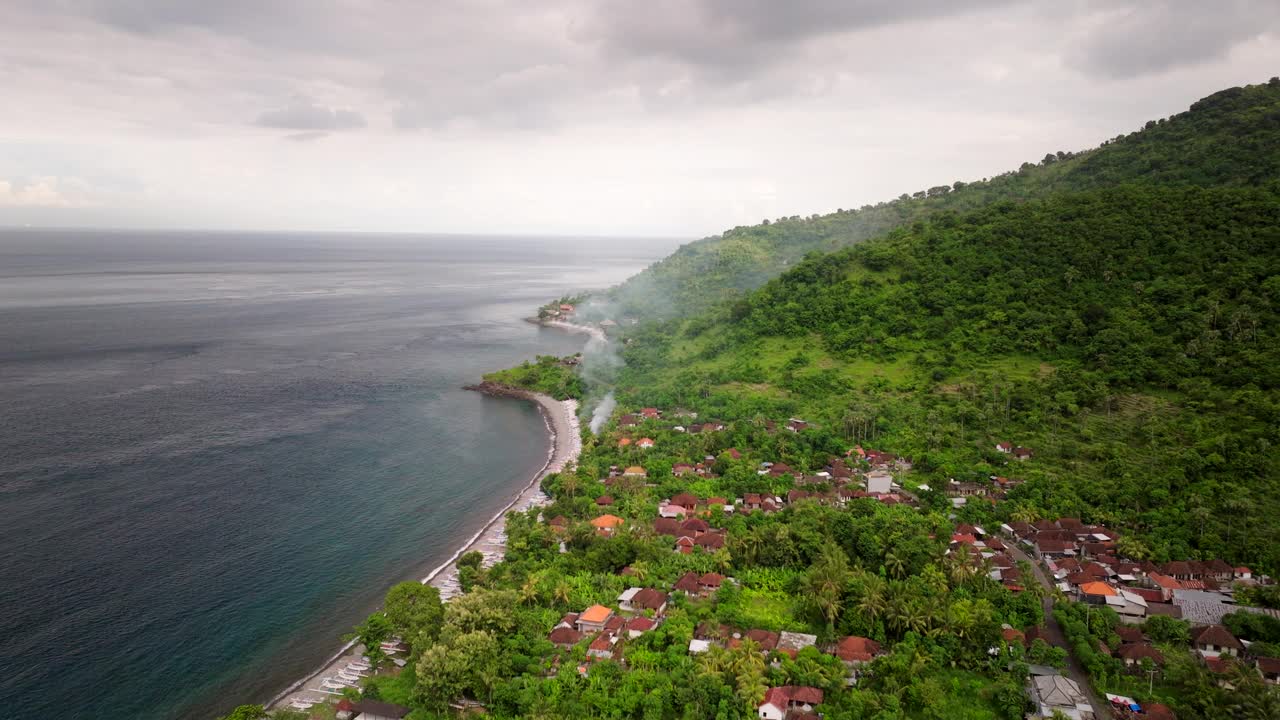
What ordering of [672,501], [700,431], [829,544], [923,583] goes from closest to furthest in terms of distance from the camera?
[923,583]
[829,544]
[672,501]
[700,431]

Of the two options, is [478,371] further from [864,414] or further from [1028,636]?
[1028,636]

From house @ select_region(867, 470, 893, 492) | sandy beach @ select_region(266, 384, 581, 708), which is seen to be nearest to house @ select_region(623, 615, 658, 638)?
sandy beach @ select_region(266, 384, 581, 708)

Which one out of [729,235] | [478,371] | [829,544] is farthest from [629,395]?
[729,235]

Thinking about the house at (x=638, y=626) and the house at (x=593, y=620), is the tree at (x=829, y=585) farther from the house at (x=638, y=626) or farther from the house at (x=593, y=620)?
the house at (x=593, y=620)

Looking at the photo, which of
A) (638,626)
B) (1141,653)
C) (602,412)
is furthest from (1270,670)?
(602,412)

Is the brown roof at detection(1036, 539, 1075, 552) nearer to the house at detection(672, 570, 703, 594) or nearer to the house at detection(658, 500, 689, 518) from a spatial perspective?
the house at detection(672, 570, 703, 594)
